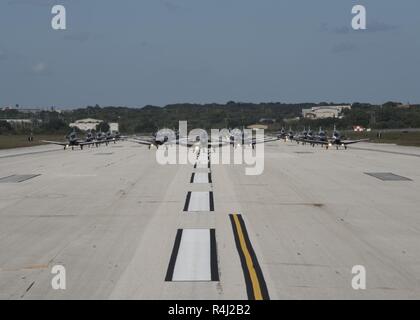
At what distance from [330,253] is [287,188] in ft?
51.0

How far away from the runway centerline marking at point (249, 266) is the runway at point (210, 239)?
0.02 metres

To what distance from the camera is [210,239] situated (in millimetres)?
16938

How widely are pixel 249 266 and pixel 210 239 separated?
346 cm

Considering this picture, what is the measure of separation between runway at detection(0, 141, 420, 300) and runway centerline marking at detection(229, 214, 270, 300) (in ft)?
0.08

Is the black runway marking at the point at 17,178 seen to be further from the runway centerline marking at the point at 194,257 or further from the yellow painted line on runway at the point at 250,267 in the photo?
the yellow painted line on runway at the point at 250,267

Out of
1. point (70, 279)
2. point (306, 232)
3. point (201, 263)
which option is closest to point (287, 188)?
point (306, 232)

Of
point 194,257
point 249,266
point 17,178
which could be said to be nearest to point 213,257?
point 194,257

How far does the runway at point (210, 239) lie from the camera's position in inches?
471

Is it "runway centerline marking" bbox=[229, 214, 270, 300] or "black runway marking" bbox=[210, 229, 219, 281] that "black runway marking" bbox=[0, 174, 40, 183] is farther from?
"black runway marking" bbox=[210, 229, 219, 281]

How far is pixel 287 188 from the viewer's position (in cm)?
3061

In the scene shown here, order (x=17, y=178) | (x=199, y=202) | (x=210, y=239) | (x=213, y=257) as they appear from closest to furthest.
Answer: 1. (x=213, y=257)
2. (x=210, y=239)
3. (x=199, y=202)
4. (x=17, y=178)

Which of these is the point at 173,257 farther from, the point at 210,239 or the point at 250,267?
the point at 210,239

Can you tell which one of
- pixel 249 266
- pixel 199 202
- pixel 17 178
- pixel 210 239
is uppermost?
pixel 249 266
